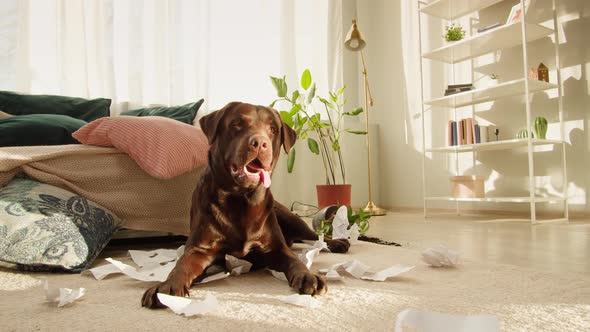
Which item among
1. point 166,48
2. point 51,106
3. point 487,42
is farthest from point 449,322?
point 166,48

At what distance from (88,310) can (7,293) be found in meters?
0.38

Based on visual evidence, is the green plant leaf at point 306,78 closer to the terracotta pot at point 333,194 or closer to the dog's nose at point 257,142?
the terracotta pot at point 333,194

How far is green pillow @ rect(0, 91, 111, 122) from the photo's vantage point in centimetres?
290

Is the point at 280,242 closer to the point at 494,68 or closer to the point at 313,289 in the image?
the point at 313,289

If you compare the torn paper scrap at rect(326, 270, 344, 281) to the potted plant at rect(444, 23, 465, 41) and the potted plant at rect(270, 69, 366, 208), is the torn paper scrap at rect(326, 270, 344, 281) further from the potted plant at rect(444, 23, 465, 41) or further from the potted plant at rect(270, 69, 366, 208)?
the potted plant at rect(444, 23, 465, 41)

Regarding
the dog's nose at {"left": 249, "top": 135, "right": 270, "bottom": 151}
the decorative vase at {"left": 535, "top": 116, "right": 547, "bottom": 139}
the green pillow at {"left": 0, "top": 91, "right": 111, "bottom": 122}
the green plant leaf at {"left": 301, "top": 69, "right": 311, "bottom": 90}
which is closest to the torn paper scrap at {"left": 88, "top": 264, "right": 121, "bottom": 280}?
the dog's nose at {"left": 249, "top": 135, "right": 270, "bottom": 151}

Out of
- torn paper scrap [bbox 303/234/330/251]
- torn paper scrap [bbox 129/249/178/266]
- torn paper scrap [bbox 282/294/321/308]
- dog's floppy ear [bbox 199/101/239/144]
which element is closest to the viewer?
torn paper scrap [bbox 282/294/321/308]

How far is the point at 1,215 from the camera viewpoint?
1.44 meters

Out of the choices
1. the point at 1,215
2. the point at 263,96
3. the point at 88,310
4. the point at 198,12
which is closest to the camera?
the point at 88,310

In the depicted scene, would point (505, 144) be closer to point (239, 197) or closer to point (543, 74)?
point (543, 74)

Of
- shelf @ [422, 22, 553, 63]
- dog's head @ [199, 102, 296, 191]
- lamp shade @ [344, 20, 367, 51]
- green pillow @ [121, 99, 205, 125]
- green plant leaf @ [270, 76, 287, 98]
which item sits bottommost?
dog's head @ [199, 102, 296, 191]

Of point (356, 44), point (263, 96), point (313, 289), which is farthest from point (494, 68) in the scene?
point (313, 289)

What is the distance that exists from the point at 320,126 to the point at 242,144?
2.85 metres

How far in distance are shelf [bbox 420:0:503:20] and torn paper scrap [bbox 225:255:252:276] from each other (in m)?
3.21
